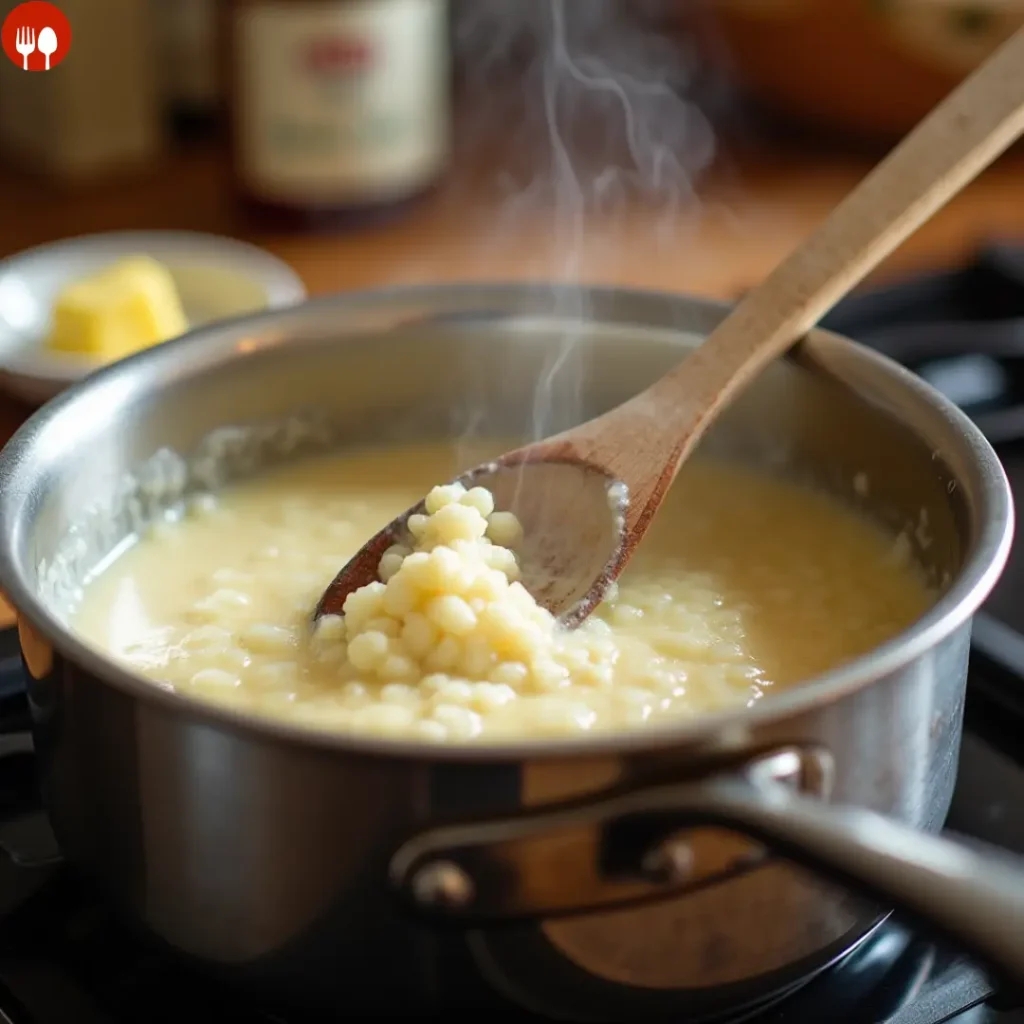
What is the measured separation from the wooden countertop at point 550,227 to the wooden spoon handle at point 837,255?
0.57 metres

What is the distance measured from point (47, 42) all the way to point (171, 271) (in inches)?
13.0

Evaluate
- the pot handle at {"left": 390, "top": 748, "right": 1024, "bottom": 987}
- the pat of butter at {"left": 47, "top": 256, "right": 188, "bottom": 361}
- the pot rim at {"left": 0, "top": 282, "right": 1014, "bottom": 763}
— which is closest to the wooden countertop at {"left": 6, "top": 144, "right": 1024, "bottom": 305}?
the pat of butter at {"left": 47, "top": 256, "right": 188, "bottom": 361}

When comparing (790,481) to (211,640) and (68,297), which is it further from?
(68,297)

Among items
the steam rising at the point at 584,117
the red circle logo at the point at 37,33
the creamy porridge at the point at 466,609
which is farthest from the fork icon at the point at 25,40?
the creamy porridge at the point at 466,609

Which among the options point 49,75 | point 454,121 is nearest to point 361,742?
point 49,75

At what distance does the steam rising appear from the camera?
5.70ft

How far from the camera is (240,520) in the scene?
42.3 inches

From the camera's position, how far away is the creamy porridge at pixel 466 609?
31.5 inches

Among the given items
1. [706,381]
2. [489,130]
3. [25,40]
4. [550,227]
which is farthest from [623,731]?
[489,130]

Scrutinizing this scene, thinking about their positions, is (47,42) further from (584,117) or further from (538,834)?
(538,834)

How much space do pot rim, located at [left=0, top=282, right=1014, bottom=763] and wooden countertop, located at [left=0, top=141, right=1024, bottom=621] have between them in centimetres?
70

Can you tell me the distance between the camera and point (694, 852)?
1.96 ft

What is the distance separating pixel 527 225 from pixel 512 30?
0.48 meters

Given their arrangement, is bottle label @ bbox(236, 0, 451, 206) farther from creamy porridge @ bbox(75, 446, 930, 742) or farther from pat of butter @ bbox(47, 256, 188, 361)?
creamy porridge @ bbox(75, 446, 930, 742)
